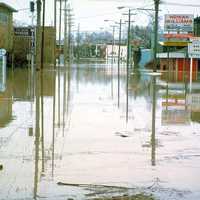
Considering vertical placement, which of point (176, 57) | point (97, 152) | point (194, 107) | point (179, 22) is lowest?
point (194, 107)

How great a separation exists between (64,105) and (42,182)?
15.9 meters

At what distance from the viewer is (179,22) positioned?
87.3 metres

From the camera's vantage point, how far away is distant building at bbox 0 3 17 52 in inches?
3123

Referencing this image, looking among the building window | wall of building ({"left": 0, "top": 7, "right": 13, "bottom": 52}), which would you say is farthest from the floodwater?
the building window

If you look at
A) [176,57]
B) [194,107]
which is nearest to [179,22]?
[176,57]

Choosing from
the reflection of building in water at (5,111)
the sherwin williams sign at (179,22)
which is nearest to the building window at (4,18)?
the sherwin williams sign at (179,22)

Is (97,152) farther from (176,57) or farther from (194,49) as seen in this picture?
(176,57)

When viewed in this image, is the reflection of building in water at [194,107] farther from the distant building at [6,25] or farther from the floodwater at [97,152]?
the distant building at [6,25]

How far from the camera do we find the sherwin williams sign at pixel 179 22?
86250 millimetres

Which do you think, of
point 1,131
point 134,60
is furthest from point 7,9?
point 1,131

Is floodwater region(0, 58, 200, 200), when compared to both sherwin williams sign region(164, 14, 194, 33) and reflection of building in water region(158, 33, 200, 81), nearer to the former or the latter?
reflection of building in water region(158, 33, 200, 81)

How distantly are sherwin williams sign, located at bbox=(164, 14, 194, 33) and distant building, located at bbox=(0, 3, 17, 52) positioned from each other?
21.4m

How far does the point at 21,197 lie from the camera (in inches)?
345

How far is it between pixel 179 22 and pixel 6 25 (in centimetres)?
2393
